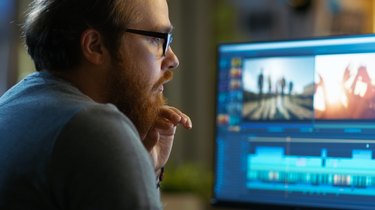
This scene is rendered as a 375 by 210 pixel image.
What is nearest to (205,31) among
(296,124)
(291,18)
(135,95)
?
(291,18)

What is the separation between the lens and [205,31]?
412 centimetres

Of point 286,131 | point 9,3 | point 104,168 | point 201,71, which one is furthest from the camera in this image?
point 201,71

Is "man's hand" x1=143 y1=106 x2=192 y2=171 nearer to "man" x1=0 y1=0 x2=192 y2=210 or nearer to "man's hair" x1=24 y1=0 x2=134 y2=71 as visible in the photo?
"man" x1=0 y1=0 x2=192 y2=210

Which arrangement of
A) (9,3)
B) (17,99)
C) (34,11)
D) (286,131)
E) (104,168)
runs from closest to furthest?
(104,168) < (17,99) < (34,11) < (286,131) < (9,3)

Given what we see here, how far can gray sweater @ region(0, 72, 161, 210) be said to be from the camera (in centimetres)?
100

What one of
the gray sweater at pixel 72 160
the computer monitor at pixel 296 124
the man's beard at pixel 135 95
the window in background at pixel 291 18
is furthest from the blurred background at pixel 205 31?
the gray sweater at pixel 72 160

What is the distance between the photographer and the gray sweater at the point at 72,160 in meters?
1.00

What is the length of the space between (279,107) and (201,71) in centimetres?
264

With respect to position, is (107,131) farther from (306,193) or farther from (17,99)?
(306,193)

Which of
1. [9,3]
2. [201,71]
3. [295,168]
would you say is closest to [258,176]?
[295,168]

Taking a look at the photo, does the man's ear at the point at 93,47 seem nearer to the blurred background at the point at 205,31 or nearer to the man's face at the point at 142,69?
the man's face at the point at 142,69

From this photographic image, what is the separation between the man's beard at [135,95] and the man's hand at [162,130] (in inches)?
1.5

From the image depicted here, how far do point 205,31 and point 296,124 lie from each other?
8.95ft

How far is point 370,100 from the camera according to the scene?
4.41 ft
